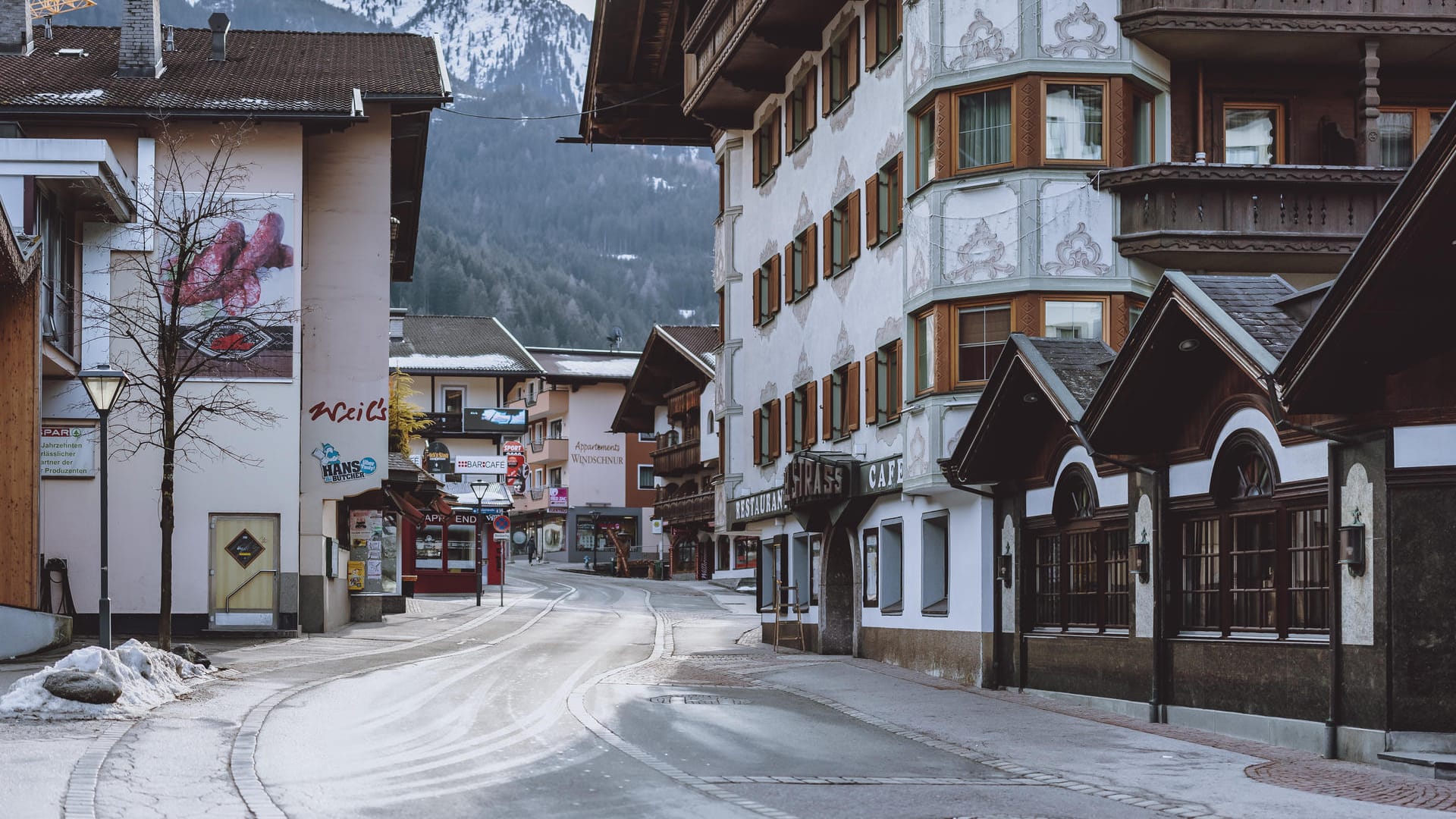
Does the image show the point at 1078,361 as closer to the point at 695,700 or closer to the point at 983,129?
the point at 983,129

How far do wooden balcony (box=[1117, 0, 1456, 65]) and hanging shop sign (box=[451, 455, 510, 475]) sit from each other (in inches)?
1466

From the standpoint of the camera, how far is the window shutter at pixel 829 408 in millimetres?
34044

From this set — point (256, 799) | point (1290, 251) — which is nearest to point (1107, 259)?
point (1290, 251)

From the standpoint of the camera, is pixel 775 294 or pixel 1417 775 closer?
pixel 1417 775

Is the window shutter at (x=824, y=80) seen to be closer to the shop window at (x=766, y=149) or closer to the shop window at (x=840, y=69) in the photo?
the shop window at (x=840, y=69)

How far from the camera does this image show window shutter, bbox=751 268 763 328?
40.4m

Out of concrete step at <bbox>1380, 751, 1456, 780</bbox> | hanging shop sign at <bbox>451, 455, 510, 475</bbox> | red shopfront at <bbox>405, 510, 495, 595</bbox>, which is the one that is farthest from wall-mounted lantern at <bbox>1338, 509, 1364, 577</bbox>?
red shopfront at <bbox>405, 510, 495, 595</bbox>

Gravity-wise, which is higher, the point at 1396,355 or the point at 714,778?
the point at 1396,355

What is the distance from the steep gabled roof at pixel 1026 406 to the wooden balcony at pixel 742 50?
11.5 meters

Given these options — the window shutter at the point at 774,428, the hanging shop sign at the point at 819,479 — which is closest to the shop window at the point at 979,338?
the hanging shop sign at the point at 819,479

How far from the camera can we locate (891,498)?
101 ft

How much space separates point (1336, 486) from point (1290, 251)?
384 inches

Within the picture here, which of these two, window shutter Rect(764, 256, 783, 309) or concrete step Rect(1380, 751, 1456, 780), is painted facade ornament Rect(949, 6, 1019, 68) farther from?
concrete step Rect(1380, 751, 1456, 780)

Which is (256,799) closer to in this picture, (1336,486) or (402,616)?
(1336,486)
